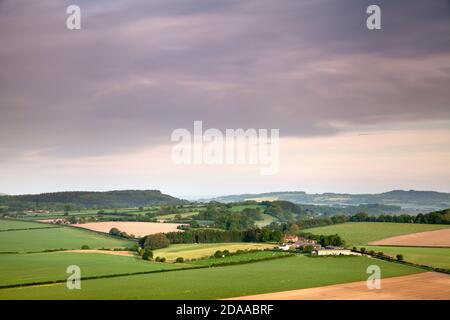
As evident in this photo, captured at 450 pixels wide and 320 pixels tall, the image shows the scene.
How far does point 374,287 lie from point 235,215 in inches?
1601

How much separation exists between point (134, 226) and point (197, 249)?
17.6 meters

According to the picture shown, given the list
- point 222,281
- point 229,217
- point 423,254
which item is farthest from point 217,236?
point 222,281

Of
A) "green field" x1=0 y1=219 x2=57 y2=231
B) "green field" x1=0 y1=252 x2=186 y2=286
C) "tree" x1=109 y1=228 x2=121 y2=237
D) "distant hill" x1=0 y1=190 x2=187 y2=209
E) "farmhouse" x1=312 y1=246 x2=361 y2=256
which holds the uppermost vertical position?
"distant hill" x1=0 y1=190 x2=187 y2=209

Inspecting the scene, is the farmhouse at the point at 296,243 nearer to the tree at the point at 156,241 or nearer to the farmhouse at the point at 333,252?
the farmhouse at the point at 333,252

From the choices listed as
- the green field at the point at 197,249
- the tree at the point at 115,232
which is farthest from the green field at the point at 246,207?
the green field at the point at 197,249

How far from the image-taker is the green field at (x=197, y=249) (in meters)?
39.7

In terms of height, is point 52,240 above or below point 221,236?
below

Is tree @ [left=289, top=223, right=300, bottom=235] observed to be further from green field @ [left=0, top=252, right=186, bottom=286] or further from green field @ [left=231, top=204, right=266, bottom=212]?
green field @ [left=231, top=204, right=266, bottom=212]

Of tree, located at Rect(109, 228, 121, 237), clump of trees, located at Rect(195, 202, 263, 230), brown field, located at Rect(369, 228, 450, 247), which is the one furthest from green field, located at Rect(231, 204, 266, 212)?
brown field, located at Rect(369, 228, 450, 247)

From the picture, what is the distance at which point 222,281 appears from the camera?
26891 millimetres

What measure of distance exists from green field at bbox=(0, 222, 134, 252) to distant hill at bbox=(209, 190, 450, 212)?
6130 cm

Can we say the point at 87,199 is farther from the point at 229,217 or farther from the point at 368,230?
the point at 368,230

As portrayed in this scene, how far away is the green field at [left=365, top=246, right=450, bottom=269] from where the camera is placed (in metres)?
31.9
